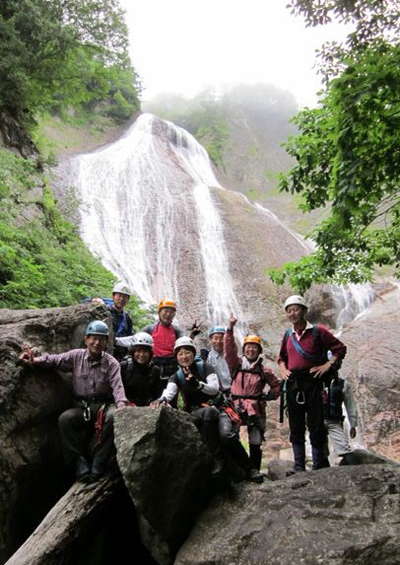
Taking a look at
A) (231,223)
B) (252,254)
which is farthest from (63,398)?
(231,223)

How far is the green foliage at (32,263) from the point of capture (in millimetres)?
9023

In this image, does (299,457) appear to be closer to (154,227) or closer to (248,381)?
(248,381)

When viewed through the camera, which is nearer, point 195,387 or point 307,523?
point 307,523

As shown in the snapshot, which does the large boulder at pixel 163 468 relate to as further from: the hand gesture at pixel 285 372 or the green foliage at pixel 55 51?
the green foliage at pixel 55 51

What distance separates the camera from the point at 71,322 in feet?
20.8

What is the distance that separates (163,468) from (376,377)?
33.9 feet

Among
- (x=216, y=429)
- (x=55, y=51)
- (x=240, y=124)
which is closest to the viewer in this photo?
(x=216, y=429)

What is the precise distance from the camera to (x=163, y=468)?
15.2 feet

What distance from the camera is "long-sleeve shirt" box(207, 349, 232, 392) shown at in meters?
6.07

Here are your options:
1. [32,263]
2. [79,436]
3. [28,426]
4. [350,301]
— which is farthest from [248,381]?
[350,301]

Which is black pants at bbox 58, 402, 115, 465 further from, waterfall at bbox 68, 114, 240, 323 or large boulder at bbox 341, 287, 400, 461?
waterfall at bbox 68, 114, 240, 323

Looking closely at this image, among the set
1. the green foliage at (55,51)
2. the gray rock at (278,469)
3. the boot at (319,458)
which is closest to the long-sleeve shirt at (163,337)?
the boot at (319,458)

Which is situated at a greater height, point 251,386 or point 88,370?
point 88,370

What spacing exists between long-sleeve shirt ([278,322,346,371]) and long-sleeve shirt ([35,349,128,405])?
2.24 meters
